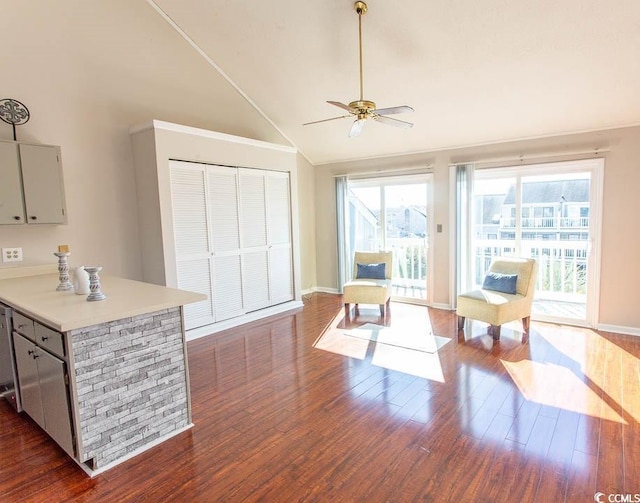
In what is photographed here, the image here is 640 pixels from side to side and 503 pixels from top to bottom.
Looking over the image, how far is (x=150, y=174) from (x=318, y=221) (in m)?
3.31

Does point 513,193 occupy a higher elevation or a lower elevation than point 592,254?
higher

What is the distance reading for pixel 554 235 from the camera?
15.9 ft

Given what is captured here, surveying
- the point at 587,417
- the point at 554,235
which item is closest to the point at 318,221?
the point at 554,235

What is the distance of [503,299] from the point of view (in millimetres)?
4305

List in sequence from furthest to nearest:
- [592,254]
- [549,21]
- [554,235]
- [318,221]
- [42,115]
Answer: [318,221]
[554,235]
[592,254]
[42,115]
[549,21]

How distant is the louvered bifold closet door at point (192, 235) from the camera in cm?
432

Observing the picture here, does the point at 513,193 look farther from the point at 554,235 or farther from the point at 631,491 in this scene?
the point at 631,491

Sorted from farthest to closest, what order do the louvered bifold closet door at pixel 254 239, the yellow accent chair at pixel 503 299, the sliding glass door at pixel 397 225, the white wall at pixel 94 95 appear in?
the sliding glass door at pixel 397 225 → the louvered bifold closet door at pixel 254 239 → the yellow accent chair at pixel 503 299 → the white wall at pixel 94 95

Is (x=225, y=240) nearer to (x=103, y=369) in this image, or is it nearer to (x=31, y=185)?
(x=31, y=185)

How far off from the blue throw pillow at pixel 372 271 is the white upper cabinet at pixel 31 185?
3.72 meters

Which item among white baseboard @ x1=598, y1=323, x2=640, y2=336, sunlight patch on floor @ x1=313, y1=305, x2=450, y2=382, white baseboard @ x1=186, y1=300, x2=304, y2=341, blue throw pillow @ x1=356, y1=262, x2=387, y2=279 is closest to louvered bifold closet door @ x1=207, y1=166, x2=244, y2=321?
white baseboard @ x1=186, y1=300, x2=304, y2=341

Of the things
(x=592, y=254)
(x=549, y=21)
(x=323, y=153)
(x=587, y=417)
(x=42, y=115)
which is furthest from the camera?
(x=323, y=153)

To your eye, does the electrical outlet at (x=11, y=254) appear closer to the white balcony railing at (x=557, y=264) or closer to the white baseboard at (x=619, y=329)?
the white balcony railing at (x=557, y=264)

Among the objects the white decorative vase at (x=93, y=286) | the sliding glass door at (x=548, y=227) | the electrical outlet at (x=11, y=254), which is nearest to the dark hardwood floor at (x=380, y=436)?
the white decorative vase at (x=93, y=286)
